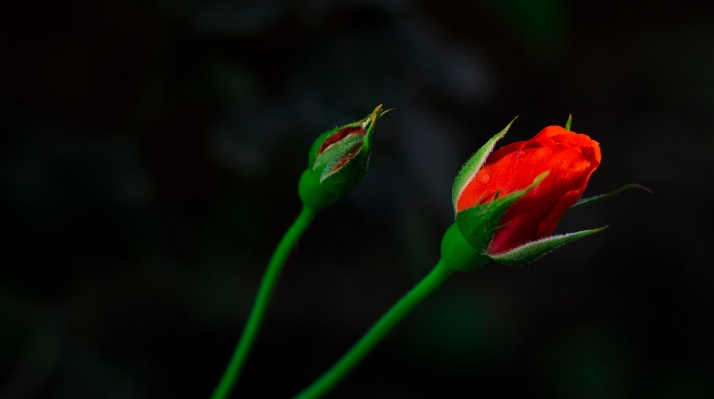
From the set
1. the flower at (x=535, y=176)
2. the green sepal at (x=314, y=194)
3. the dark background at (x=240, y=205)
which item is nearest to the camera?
the flower at (x=535, y=176)

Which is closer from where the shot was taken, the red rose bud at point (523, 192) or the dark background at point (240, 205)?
the red rose bud at point (523, 192)

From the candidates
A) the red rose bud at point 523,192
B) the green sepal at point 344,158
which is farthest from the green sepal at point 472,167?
the green sepal at point 344,158

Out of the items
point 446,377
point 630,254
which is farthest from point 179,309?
point 630,254

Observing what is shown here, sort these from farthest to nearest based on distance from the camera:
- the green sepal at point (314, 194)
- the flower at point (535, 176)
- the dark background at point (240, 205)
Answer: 1. the dark background at point (240, 205)
2. the green sepal at point (314, 194)
3. the flower at point (535, 176)

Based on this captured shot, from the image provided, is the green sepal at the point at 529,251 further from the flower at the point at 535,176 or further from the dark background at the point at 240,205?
the dark background at the point at 240,205

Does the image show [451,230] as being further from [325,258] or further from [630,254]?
[630,254]

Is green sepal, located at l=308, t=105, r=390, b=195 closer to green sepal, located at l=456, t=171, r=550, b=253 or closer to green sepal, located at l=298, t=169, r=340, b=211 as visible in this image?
green sepal, located at l=298, t=169, r=340, b=211

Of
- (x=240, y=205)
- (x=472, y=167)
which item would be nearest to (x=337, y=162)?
(x=472, y=167)
